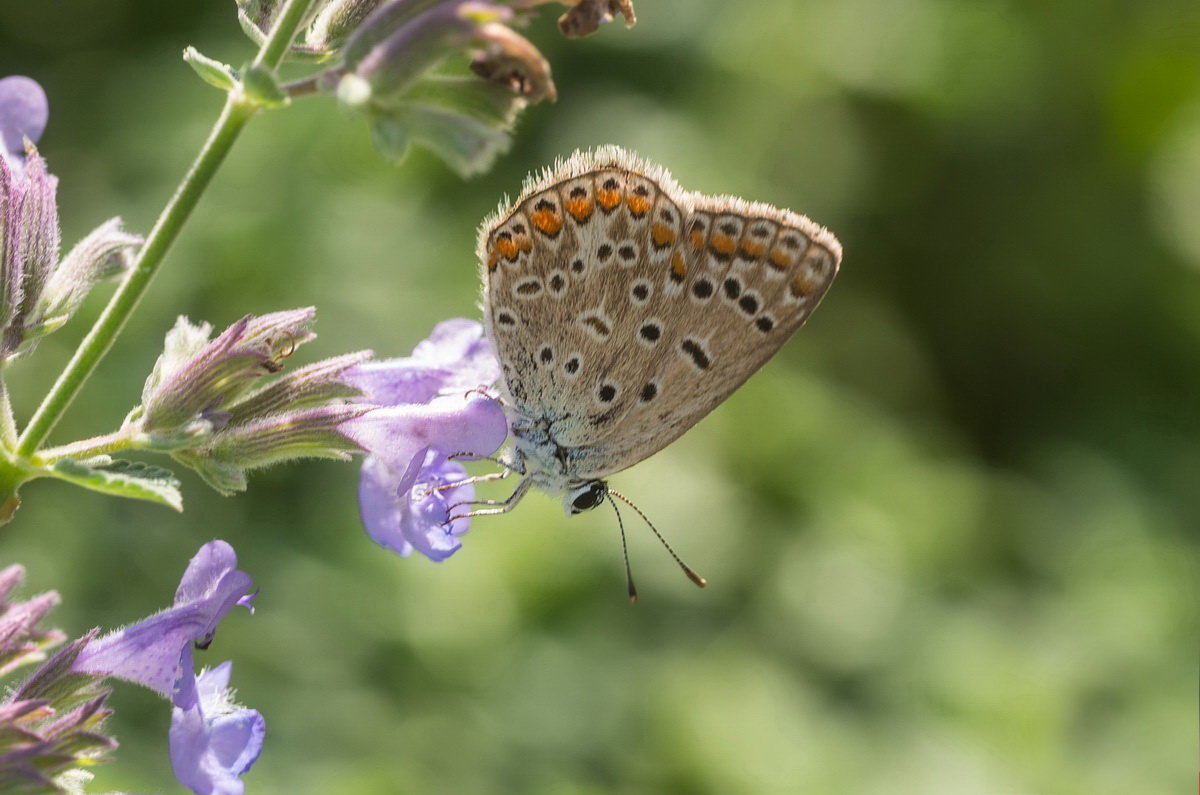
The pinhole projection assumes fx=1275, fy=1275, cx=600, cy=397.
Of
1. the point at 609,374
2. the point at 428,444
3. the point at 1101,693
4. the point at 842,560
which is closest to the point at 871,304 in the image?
the point at 842,560

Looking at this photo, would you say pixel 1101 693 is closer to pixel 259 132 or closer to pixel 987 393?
pixel 987 393

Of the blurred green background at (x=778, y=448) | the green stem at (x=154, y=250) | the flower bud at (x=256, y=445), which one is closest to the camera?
the green stem at (x=154, y=250)

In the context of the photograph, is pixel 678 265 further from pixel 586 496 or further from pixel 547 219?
pixel 586 496

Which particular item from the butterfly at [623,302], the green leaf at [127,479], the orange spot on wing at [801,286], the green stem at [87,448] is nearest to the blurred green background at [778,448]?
the butterfly at [623,302]

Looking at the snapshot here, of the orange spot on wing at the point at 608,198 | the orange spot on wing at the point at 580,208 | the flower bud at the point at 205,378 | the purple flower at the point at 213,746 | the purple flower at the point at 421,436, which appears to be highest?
the orange spot on wing at the point at 608,198

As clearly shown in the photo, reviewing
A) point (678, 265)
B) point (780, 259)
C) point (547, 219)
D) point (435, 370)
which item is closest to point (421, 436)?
point (435, 370)

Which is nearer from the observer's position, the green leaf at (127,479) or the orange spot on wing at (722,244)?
the green leaf at (127,479)

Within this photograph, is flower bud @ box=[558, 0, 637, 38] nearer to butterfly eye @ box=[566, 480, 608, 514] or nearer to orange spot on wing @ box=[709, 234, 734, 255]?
orange spot on wing @ box=[709, 234, 734, 255]

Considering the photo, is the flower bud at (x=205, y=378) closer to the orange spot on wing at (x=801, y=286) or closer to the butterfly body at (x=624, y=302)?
the butterfly body at (x=624, y=302)
